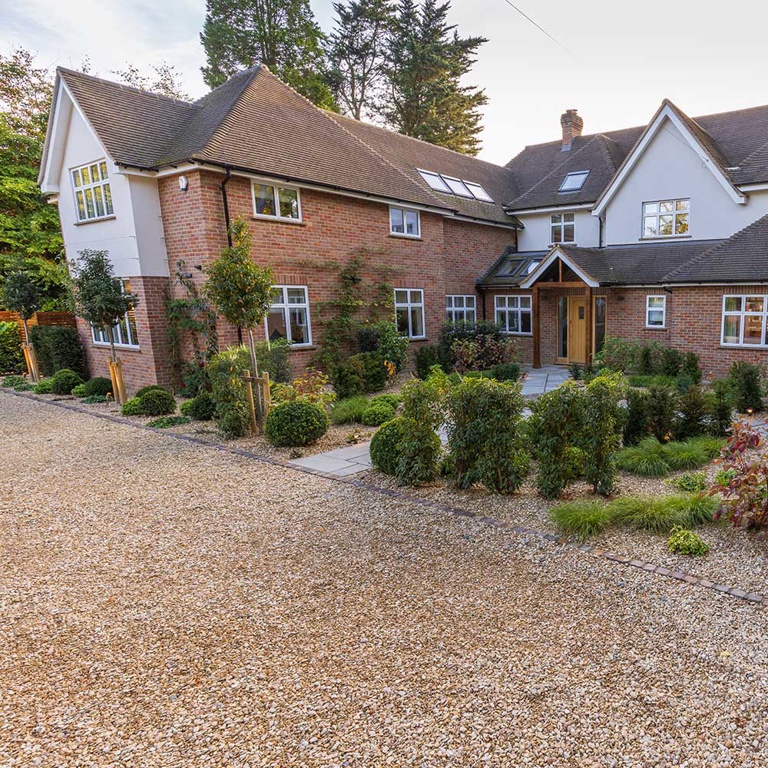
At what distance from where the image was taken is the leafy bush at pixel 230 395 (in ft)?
30.5

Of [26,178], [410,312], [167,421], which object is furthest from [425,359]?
[26,178]

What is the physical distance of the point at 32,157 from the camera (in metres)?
22.1

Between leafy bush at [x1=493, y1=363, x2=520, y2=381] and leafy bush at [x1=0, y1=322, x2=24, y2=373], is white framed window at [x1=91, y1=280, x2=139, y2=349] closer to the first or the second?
leafy bush at [x1=0, y1=322, x2=24, y2=373]

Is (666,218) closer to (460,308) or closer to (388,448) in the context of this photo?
(460,308)

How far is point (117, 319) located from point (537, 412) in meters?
11.2

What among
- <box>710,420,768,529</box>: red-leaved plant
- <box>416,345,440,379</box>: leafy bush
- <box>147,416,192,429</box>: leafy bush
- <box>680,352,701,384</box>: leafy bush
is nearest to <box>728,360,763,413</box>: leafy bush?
<box>680,352,701,384</box>: leafy bush

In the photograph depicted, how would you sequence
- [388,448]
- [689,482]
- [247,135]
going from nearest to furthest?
[689,482], [388,448], [247,135]

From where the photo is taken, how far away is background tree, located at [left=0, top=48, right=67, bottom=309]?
69.2 ft

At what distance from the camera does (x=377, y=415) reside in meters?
10.1

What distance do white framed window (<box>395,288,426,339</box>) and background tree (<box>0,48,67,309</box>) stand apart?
1358 centimetres

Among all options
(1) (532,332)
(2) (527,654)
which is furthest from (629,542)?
(1) (532,332)

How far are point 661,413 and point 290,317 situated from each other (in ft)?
29.7

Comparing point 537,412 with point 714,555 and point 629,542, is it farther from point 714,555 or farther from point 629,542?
point 714,555

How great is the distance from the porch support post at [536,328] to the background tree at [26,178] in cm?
1793
